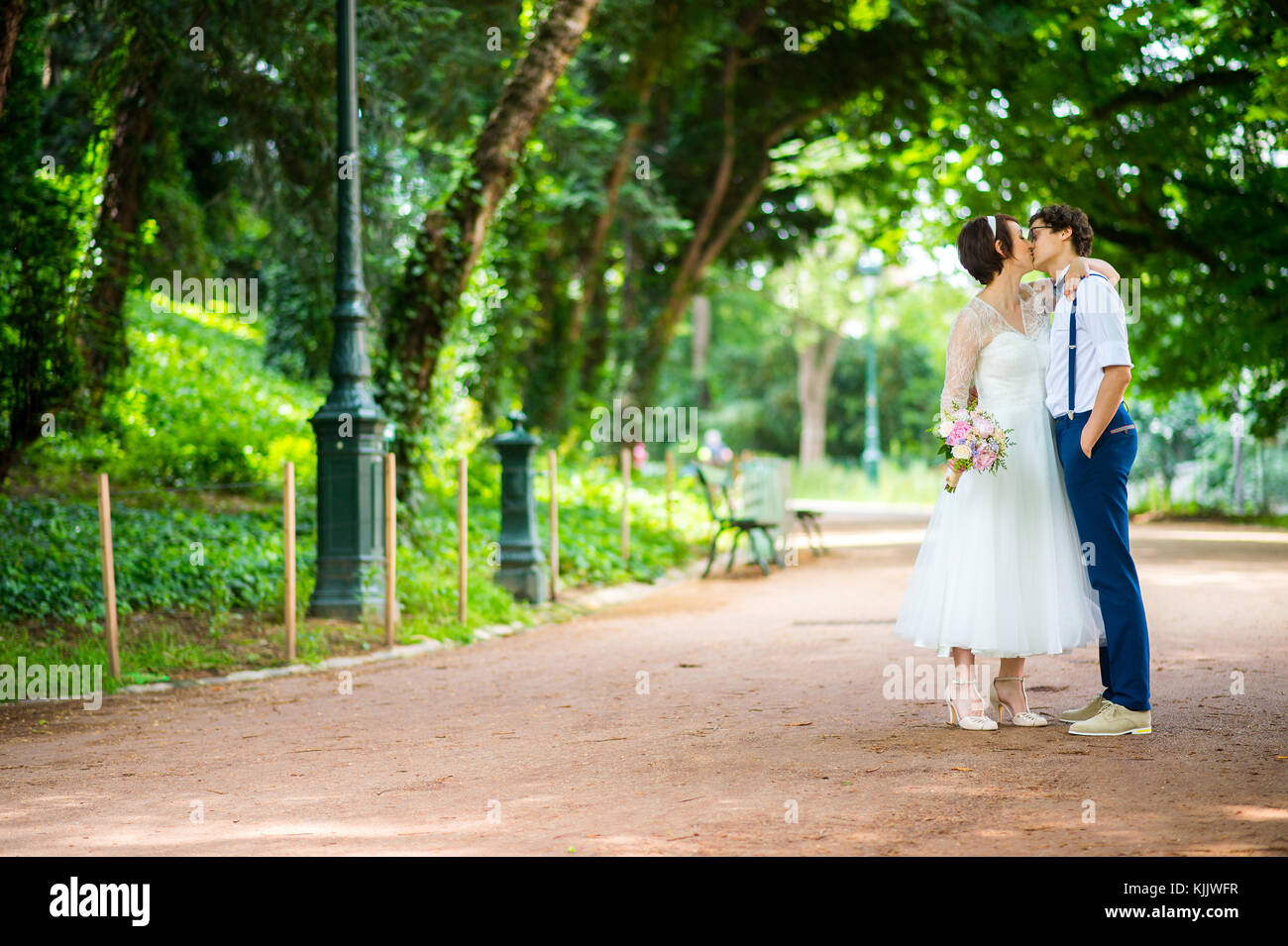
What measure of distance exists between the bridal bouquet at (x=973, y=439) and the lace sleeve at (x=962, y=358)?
94mm

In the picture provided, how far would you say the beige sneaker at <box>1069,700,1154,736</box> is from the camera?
5.77 meters

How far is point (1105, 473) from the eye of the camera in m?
5.83

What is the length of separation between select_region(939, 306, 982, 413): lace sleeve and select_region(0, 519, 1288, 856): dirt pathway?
5.01 feet

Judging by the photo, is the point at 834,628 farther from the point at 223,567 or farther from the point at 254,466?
the point at 254,466

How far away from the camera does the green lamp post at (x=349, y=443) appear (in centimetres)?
1062

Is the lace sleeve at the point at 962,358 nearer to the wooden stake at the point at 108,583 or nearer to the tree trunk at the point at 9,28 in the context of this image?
the wooden stake at the point at 108,583

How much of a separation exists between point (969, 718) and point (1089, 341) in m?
1.78

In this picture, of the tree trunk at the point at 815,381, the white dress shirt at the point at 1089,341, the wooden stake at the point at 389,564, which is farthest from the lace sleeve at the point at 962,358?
the tree trunk at the point at 815,381

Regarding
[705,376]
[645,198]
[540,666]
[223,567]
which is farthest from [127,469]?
[705,376]

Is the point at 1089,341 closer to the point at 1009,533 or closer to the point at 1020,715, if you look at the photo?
the point at 1009,533

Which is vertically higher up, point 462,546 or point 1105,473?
point 1105,473

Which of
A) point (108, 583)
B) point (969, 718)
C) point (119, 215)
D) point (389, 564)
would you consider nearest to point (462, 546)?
point (389, 564)

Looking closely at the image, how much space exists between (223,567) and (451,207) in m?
4.29

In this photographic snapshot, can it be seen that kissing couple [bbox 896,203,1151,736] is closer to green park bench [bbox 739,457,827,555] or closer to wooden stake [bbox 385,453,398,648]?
wooden stake [bbox 385,453,398,648]
